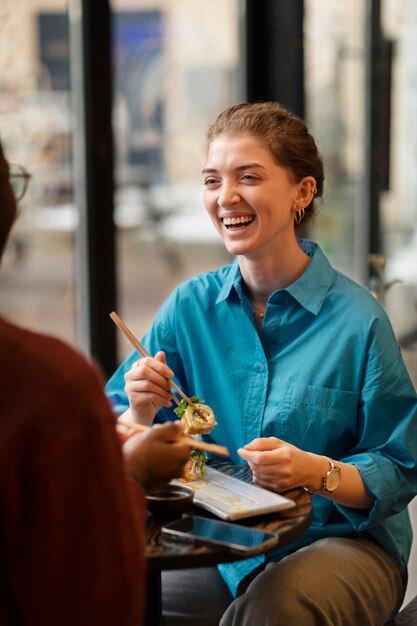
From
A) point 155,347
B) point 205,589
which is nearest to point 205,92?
point 155,347

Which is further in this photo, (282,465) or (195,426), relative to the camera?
(195,426)

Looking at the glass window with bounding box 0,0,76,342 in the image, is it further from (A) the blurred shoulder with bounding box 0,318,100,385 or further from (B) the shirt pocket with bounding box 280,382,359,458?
(A) the blurred shoulder with bounding box 0,318,100,385

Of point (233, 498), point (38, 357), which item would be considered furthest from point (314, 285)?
point (38, 357)

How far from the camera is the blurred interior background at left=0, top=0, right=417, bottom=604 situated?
12.6ft

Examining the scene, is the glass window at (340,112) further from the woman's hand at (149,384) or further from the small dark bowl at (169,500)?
the small dark bowl at (169,500)

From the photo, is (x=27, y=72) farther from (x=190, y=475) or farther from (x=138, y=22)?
(x=190, y=475)

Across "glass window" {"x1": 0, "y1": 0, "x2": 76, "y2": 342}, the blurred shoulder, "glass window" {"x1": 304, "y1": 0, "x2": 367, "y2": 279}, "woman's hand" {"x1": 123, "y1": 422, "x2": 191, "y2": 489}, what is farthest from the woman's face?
"glass window" {"x1": 304, "y1": 0, "x2": 367, "y2": 279}

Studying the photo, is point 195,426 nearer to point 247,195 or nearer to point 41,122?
point 247,195

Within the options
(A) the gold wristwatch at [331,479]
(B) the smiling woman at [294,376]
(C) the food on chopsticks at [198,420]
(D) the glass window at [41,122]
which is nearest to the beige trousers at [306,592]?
(B) the smiling woman at [294,376]

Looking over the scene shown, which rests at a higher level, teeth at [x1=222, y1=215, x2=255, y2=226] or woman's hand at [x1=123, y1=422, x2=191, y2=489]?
teeth at [x1=222, y1=215, x2=255, y2=226]

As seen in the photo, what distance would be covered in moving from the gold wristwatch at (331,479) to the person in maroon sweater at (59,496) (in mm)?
751

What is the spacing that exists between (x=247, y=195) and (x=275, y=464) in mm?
581

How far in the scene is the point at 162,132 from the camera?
4.77 meters

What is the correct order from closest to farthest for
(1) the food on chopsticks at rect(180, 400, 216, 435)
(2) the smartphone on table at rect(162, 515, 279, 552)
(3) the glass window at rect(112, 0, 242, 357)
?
(2) the smartphone on table at rect(162, 515, 279, 552), (1) the food on chopsticks at rect(180, 400, 216, 435), (3) the glass window at rect(112, 0, 242, 357)
